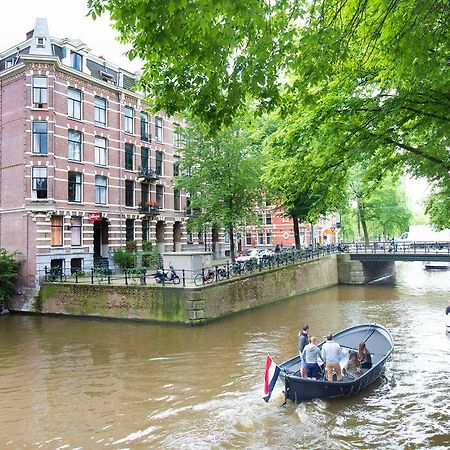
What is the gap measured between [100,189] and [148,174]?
4.42 meters

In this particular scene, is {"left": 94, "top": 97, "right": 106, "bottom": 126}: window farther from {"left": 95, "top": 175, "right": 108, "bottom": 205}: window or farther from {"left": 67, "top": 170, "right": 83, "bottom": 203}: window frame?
{"left": 67, "top": 170, "right": 83, "bottom": 203}: window frame

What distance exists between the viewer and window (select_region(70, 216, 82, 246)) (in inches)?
1122

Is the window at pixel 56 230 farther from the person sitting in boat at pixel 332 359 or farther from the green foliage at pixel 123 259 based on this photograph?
the person sitting in boat at pixel 332 359

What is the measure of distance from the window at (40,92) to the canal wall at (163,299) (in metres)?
11.2

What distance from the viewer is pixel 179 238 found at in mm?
39000

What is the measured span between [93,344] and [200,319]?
5131 mm

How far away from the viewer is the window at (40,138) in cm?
2661

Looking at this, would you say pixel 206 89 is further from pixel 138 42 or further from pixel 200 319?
pixel 200 319

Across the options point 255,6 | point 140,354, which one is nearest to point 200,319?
point 140,354

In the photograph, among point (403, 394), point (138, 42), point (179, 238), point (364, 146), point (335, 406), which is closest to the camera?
point (138, 42)

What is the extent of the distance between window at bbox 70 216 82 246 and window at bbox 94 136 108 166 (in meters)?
4.39

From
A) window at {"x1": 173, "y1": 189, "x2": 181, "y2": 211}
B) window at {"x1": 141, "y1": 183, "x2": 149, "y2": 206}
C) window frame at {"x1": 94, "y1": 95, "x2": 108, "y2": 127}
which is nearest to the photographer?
window frame at {"x1": 94, "y1": 95, "x2": 108, "y2": 127}

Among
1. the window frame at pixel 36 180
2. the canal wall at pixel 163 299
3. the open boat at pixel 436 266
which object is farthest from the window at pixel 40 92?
the open boat at pixel 436 266

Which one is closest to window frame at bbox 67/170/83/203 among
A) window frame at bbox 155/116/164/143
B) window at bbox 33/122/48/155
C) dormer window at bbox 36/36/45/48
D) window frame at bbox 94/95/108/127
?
window at bbox 33/122/48/155
